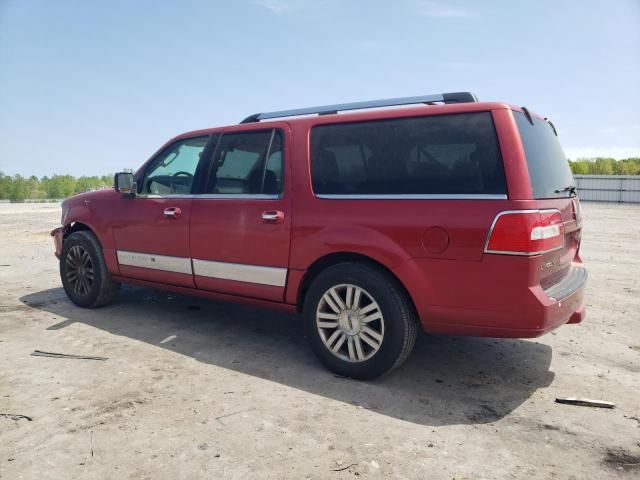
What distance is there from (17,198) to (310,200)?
4790 centimetres

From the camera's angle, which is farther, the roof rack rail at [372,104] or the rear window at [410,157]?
the roof rack rail at [372,104]

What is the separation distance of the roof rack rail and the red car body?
182 mm

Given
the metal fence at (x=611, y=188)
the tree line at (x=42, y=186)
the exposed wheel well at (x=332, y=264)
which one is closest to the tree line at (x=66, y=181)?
the tree line at (x=42, y=186)

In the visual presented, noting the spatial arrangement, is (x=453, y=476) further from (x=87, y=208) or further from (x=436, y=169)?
(x=87, y=208)

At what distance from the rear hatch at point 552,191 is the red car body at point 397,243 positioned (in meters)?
0.02

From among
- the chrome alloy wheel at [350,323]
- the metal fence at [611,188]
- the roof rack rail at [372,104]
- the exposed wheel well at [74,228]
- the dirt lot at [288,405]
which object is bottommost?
the dirt lot at [288,405]

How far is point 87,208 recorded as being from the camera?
17.0 feet

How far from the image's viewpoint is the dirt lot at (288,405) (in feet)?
7.70

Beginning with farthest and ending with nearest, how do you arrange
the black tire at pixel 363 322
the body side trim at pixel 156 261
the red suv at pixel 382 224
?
the body side trim at pixel 156 261 → the black tire at pixel 363 322 → the red suv at pixel 382 224

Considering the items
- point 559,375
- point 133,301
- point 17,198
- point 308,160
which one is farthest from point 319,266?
point 17,198

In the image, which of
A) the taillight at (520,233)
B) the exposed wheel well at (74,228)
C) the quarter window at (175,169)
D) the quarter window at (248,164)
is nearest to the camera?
the taillight at (520,233)

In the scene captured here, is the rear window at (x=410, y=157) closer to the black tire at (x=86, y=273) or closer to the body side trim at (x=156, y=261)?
the body side trim at (x=156, y=261)

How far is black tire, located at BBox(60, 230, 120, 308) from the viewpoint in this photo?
16.7ft

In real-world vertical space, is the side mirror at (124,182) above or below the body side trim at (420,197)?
above
